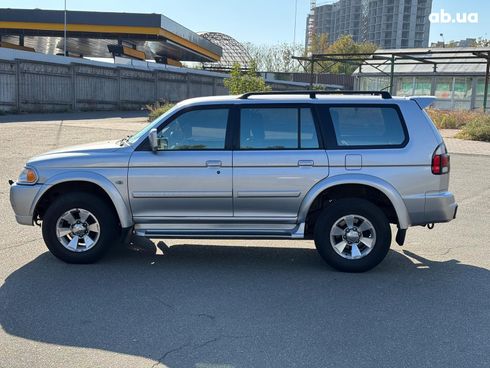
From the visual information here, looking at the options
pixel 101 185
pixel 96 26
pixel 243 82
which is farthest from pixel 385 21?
pixel 101 185

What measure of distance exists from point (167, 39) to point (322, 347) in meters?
47.3

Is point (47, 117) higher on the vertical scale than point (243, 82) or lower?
lower

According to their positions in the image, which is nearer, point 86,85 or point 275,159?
point 275,159

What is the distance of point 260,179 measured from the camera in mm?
5582

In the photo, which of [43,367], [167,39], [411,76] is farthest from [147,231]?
[167,39]

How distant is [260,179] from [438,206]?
1.93 m

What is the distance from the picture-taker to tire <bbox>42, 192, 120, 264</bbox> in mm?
5707

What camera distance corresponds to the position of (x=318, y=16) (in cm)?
16688

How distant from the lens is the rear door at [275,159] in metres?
5.56

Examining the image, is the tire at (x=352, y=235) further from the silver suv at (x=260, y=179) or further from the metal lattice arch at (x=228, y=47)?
the metal lattice arch at (x=228, y=47)

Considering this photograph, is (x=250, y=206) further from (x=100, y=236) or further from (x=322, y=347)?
(x=322, y=347)

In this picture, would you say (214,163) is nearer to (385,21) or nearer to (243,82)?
(243,82)

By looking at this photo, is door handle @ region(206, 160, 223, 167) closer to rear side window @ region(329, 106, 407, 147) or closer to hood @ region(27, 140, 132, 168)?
hood @ region(27, 140, 132, 168)

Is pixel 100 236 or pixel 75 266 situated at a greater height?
pixel 100 236
